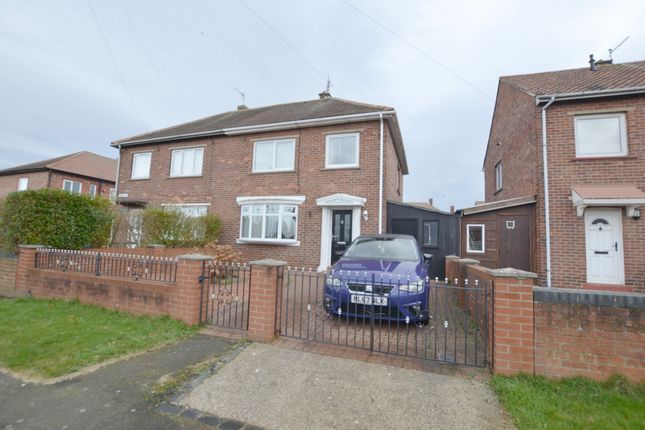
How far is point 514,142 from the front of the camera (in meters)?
11.6

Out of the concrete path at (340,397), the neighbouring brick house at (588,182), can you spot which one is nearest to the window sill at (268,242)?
the concrete path at (340,397)

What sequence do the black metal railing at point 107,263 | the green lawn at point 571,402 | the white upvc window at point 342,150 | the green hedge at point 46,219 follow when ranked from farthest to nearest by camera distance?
the white upvc window at point 342,150, the green hedge at point 46,219, the black metal railing at point 107,263, the green lawn at point 571,402

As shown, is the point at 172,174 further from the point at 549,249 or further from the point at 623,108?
the point at 623,108

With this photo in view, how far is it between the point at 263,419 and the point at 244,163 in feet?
35.0

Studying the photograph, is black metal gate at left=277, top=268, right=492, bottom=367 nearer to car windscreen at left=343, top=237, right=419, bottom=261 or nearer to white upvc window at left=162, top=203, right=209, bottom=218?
car windscreen at left=343, top=237, right=419, bottom=261

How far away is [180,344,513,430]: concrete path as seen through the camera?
252cm

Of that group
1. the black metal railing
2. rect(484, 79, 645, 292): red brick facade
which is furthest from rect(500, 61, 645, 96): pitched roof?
the black metal railing

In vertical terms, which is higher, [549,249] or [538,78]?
[538,78]

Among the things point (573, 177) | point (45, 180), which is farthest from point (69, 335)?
point (45, 180)

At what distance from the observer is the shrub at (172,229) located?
9156mm

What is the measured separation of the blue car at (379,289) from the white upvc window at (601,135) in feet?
24.9

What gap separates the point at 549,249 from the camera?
8.73m

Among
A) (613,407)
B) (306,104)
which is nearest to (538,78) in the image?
(306,104)

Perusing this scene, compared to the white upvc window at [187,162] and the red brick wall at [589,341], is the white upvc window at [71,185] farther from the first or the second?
the red brick wall at [589,341]
